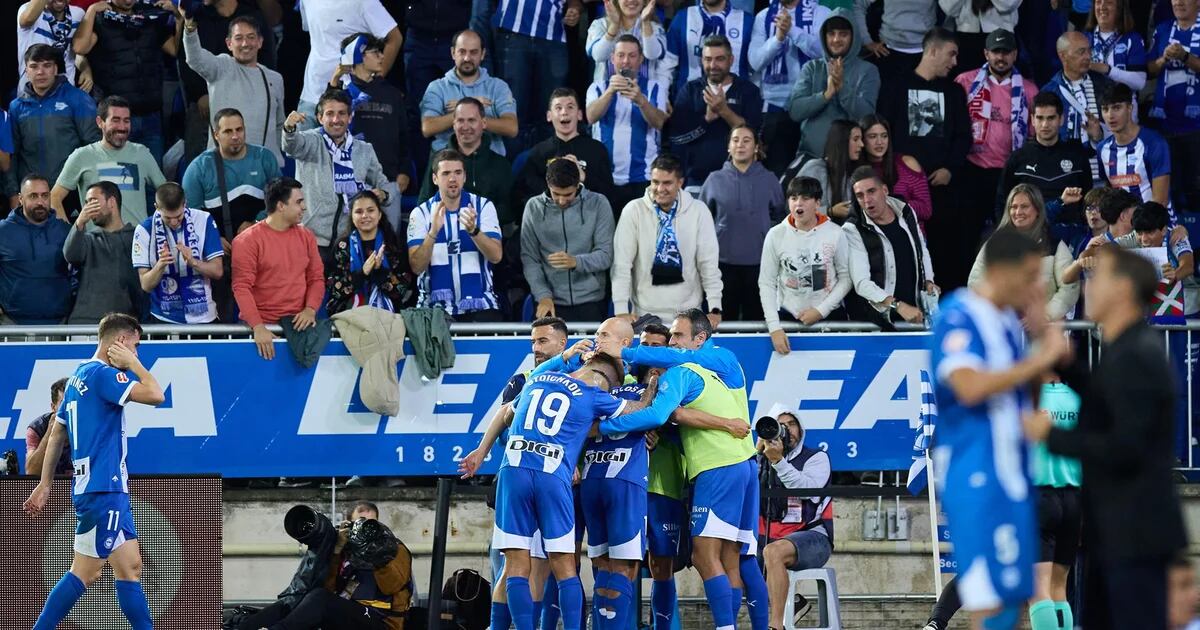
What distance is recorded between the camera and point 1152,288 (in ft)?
21.3

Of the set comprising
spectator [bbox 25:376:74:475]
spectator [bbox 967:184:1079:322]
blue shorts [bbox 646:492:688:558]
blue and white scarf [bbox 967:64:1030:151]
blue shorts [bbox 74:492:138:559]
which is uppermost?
blue and white scarf [bbox 967:64:1030:151]

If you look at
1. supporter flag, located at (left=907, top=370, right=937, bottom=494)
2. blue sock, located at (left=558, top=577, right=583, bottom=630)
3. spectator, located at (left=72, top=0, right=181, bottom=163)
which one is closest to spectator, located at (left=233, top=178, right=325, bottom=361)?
spectator, located at (left=72, top=0, right=181, bottom=163)

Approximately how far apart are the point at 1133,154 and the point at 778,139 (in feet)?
9.97

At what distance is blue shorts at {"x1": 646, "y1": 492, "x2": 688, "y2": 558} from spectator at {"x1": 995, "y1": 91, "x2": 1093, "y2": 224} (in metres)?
4.47

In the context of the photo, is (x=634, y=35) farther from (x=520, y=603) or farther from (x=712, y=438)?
(x=520, y=603)

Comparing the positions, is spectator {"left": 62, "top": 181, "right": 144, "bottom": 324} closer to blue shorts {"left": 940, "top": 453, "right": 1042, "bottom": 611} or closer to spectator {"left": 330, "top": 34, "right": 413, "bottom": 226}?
spectator {"left": 330, "top": 34, "right": 413, "bottom": 226}

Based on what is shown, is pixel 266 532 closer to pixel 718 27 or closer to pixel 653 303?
pixel 653 303

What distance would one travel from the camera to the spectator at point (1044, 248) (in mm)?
12938

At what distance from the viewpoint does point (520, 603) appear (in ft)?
34.1

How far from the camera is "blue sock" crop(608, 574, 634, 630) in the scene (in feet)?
34.9

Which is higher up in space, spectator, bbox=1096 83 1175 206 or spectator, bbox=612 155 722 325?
spectator, bbox=1096 83 1175 206

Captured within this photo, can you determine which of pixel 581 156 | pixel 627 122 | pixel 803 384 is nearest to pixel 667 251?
pixel 581 156

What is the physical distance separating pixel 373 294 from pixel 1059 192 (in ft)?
19.1

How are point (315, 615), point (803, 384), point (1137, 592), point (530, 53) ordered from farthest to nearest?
point (530, 53) → point (803, 384) → point (315, 615) → point (1137, 592)
